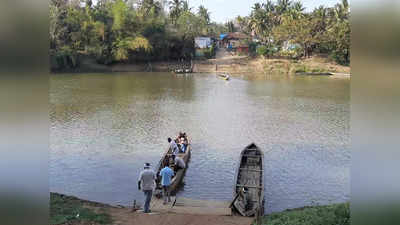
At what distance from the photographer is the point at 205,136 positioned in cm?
2044

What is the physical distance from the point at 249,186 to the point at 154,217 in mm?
2928

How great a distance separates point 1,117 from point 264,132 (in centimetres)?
1999

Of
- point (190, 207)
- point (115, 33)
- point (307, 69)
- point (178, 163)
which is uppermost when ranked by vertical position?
point (115, 33)

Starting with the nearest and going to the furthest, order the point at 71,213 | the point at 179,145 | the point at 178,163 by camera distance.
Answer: the point at 71,213, the point at 178,163, the point at 179,145

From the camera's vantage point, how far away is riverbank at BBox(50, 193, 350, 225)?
8.52 m

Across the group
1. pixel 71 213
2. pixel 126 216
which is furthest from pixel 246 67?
pixel 71 213

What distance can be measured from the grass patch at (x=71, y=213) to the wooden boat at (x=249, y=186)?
10.6ft

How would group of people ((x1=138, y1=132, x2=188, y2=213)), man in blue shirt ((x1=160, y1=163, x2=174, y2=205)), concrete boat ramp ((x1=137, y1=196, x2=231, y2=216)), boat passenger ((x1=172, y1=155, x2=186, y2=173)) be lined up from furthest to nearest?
boat passenger ((x1=172, y1=155, x2=186, y2=173)), man in blue shirt ((x1=160, y1=163, x2=174, y2=205)), concrete boat ramp ((x1=137, y1=196, x2=231, y2=216)), group of people ((x1=138, y1=132, x2=188, y2=213))

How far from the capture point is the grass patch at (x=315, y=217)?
308 inches

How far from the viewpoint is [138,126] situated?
2211cm

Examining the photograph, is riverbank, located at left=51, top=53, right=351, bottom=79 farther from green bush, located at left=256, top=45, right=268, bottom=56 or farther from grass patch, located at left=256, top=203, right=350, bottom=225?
grass patch, located at left=256, top=203, right=350, bottom=225

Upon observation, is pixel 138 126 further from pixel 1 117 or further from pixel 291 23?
pixel 291 23

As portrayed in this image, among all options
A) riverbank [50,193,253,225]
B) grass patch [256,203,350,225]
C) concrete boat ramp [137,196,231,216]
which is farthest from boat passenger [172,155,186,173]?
grass patch [256,203,350,225]

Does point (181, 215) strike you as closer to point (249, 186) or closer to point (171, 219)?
point (171, 219)
